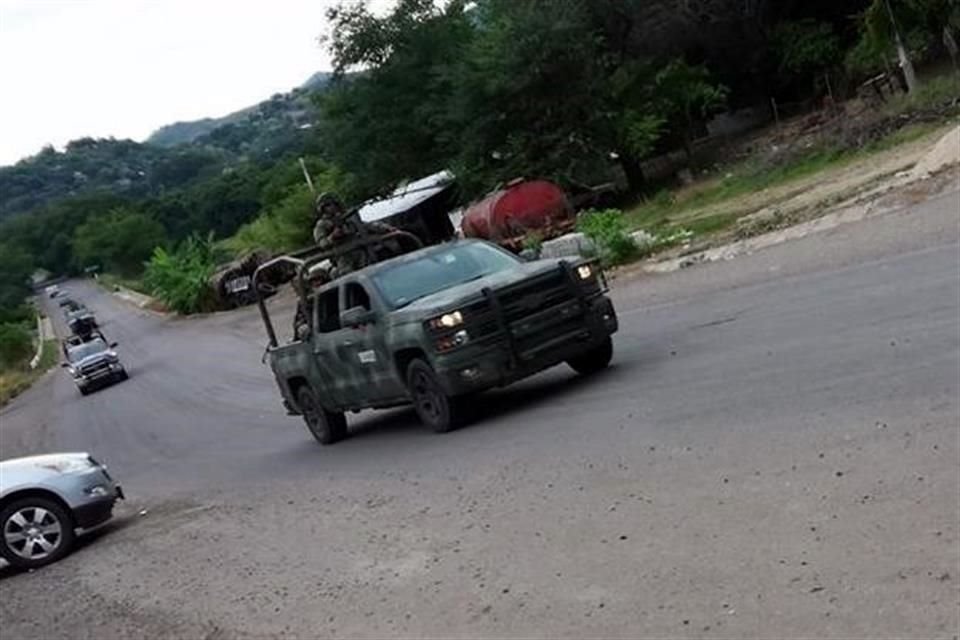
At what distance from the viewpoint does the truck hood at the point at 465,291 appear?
13.4 m

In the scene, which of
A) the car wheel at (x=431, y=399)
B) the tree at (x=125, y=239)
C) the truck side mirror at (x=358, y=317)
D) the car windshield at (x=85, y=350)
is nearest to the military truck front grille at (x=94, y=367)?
the car windshield at (x=85, y=350)

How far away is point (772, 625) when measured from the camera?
595cm

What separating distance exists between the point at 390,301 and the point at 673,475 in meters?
5.76

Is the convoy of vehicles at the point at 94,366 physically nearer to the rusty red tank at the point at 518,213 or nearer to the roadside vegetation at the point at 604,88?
the roadside vegetation at the point at 604,88

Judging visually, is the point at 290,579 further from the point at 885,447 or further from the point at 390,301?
the point at 390,301

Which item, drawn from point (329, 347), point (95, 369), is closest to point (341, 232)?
point (329, 347)

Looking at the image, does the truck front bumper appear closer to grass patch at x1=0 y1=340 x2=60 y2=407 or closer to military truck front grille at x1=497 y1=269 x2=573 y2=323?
military truck front grille at x1=497 y1=269 x2=573 y2=323

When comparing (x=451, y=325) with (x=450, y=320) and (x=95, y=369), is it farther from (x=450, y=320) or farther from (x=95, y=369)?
(x=95, y=369)

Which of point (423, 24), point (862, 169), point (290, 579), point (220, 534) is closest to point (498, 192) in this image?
point (862, 169)

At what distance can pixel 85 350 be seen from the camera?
164 ft

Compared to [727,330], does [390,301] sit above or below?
above

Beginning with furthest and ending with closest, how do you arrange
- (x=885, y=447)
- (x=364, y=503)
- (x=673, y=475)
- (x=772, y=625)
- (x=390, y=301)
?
(x=390, y=301) < (x=364, y=503) < (x=673, y=475) < (x=885, y=447) < (x=772, y=625)

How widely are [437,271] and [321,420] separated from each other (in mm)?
3190

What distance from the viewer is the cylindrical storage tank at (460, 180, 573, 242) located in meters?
34.7
